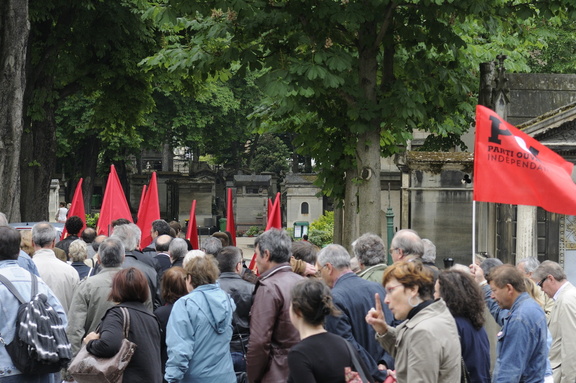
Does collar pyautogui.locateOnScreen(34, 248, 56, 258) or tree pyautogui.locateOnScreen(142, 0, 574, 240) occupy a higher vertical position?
tree pyautogui.locateOnScreen(142, 0, 574, 240)

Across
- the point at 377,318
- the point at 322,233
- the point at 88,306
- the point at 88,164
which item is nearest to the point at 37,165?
the point at 322,233

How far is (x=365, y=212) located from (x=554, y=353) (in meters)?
6.02

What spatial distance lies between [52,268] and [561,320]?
4537 mm

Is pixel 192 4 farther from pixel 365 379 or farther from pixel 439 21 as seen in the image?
pixel 365 379

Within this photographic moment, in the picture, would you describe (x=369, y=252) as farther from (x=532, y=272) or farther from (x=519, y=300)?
(x=532, y=272)

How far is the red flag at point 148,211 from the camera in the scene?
15789 mm

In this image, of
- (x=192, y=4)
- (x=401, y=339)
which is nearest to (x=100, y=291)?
(x=401, y=339)

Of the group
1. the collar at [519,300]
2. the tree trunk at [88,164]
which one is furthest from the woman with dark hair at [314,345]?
the tree trunk at [88,164]

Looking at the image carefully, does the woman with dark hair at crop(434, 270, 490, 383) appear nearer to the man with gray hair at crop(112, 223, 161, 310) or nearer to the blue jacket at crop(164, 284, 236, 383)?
the blue jacket at crop(164, 284, 236, 383)

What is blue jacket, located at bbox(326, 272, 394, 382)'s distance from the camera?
283 inches

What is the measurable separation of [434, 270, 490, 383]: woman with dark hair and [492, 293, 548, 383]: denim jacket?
0.33 m

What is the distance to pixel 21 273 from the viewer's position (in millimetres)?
7344

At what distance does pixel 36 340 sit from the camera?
277 inches

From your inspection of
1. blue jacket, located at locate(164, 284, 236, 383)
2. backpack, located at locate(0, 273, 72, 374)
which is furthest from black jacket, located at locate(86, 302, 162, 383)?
backpack, located at locate(0, 273, 72, 374)
